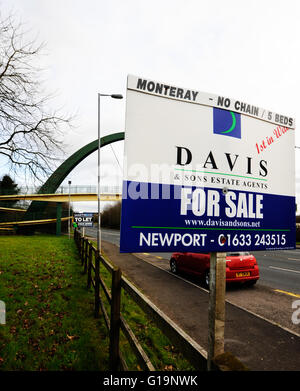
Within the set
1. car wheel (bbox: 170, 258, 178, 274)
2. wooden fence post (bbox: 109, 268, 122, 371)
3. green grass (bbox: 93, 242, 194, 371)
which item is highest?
wooden fence post (bbox: 109, 268, 122, 371)

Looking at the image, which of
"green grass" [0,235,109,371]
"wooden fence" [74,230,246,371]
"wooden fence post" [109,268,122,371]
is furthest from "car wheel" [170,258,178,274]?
"wooden fence post" [109,268,122,371]

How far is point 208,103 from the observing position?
171cm

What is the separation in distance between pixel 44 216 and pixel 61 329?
3403 cm

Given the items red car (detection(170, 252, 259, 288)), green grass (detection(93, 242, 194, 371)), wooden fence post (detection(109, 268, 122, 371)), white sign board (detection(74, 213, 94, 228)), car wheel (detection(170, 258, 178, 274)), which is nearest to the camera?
wooden fence post (detection(109, 268, 122, 371))

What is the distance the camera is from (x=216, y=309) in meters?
1.49

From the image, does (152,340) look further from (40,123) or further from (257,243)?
(40,123)

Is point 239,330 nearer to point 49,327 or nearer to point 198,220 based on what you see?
point 49,327

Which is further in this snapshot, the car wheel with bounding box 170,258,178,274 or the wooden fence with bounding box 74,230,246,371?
the car wheel with bounding box 170,258,178,274

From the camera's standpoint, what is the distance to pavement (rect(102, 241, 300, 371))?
3689 millimetres

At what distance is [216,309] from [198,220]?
22.1 inches

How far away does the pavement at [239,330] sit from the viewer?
3689mm

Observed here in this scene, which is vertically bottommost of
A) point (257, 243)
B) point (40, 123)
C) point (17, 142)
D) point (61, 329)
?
point (61, 329)

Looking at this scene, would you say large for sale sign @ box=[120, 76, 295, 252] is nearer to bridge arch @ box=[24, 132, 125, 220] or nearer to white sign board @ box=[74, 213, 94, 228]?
white sign board @ box=[74, 213, 94, 228]
